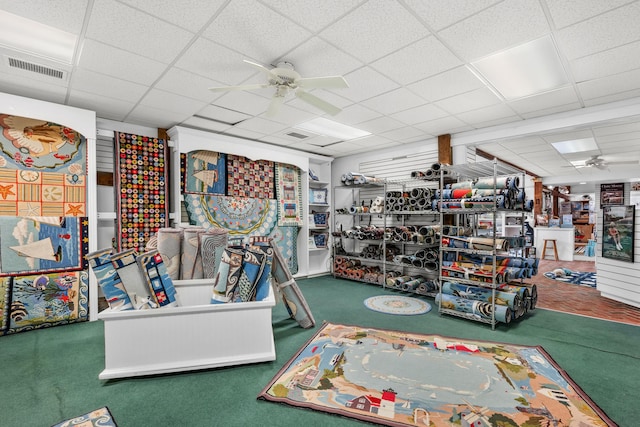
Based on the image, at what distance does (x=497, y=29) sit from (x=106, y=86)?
385 cm

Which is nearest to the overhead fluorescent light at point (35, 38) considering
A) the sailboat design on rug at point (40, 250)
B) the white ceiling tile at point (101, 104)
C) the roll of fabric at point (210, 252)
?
the white ceiling tile at point (101, 104)

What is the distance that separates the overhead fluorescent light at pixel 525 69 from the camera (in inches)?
102

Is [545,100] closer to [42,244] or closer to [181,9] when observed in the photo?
[181,9]

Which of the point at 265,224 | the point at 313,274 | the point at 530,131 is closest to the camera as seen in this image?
the point at 530,131

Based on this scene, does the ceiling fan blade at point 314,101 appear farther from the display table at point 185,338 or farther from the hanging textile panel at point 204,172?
the hanging textile panel at point 204,172

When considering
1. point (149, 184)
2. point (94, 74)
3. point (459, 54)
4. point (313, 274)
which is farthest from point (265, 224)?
point (459, 54)

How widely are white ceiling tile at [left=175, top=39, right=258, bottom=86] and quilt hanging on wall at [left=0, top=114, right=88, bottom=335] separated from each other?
216 centimetres

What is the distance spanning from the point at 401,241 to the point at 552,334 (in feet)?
7.64

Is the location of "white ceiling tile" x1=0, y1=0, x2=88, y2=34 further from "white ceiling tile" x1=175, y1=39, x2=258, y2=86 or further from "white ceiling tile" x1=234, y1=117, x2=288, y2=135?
"white ceiling tile" x1=234, y1=117, x2=288, y2=135

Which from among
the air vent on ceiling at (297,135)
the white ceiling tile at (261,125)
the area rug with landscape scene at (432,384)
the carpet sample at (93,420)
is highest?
the white ceiling tile at (261,125)

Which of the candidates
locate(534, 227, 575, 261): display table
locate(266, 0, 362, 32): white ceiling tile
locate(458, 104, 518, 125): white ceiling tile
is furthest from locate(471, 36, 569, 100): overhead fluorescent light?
locate(534, 227, 575, 261): display table

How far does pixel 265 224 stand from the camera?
5.62m

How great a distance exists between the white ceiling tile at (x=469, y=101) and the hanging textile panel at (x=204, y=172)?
352cm

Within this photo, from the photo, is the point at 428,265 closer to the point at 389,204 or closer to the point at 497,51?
the point at 389,204
